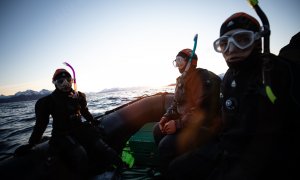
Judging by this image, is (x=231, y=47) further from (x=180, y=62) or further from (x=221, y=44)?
(x=180, y=62)

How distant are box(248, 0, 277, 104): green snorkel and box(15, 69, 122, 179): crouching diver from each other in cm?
327


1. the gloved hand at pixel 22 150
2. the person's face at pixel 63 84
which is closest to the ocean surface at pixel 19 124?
the gloved hand at pixel 22 150

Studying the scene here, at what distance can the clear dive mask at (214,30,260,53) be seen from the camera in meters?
1.55

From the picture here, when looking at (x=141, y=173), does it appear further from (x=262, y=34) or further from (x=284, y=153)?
(x=262, y=34)

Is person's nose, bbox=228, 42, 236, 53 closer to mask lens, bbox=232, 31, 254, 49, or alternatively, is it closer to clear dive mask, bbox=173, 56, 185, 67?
mask lens, bbox=232, 31, 254, 49

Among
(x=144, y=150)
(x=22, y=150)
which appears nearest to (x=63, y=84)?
(x=22, y=150)

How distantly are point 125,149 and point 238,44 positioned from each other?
3.43m

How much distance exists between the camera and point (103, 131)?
4527 mm

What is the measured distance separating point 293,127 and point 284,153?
21cm

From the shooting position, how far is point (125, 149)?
4109mm

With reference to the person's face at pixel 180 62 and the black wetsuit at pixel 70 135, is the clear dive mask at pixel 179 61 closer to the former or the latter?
the person's face at pixel 180 62

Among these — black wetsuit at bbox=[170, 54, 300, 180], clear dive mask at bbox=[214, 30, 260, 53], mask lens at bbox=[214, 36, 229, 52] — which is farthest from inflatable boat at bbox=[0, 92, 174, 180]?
clear dive mask at bbox=[214, 30, 260, 53]

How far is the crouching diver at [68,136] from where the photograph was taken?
3.26 metres

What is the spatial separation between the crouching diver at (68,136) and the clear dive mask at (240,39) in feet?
10.3
